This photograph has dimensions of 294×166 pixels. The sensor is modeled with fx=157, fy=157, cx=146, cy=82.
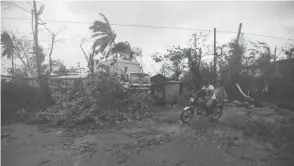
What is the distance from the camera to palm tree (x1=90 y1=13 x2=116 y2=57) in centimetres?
1307

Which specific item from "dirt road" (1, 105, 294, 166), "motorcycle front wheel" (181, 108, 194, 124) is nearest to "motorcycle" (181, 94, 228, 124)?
"motorcycle front wheel" (181, 108, 194, 124)

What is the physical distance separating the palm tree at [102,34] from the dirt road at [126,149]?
10531 millimetres

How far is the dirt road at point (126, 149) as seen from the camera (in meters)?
2.49

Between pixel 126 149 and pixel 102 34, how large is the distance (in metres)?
12.4

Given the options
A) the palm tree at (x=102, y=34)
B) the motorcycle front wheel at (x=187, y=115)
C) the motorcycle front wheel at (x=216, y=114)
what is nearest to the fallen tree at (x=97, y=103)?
the motorcycle front wheel at (x=187, y=115)

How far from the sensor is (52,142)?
342 cm

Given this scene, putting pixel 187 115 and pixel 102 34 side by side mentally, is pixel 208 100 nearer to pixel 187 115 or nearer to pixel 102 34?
pixel 187 115

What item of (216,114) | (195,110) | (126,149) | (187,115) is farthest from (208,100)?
(126,149)

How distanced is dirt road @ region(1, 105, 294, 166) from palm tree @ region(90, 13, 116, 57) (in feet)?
34.5

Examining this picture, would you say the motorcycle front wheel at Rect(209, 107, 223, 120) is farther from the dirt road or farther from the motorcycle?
the dirt road

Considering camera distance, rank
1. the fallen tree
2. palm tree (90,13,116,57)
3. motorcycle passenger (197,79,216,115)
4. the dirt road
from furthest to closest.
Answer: palm tree (90,13,116,57), motorcycle passenger (197,79,216,115), the fallen tree, the dirt road

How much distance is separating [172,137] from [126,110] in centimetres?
269

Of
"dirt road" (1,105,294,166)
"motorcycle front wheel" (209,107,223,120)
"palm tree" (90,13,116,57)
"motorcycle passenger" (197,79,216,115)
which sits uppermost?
"palm tree" (90,13,116,57)

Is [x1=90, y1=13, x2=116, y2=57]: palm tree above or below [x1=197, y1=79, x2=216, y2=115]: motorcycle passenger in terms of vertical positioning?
above
